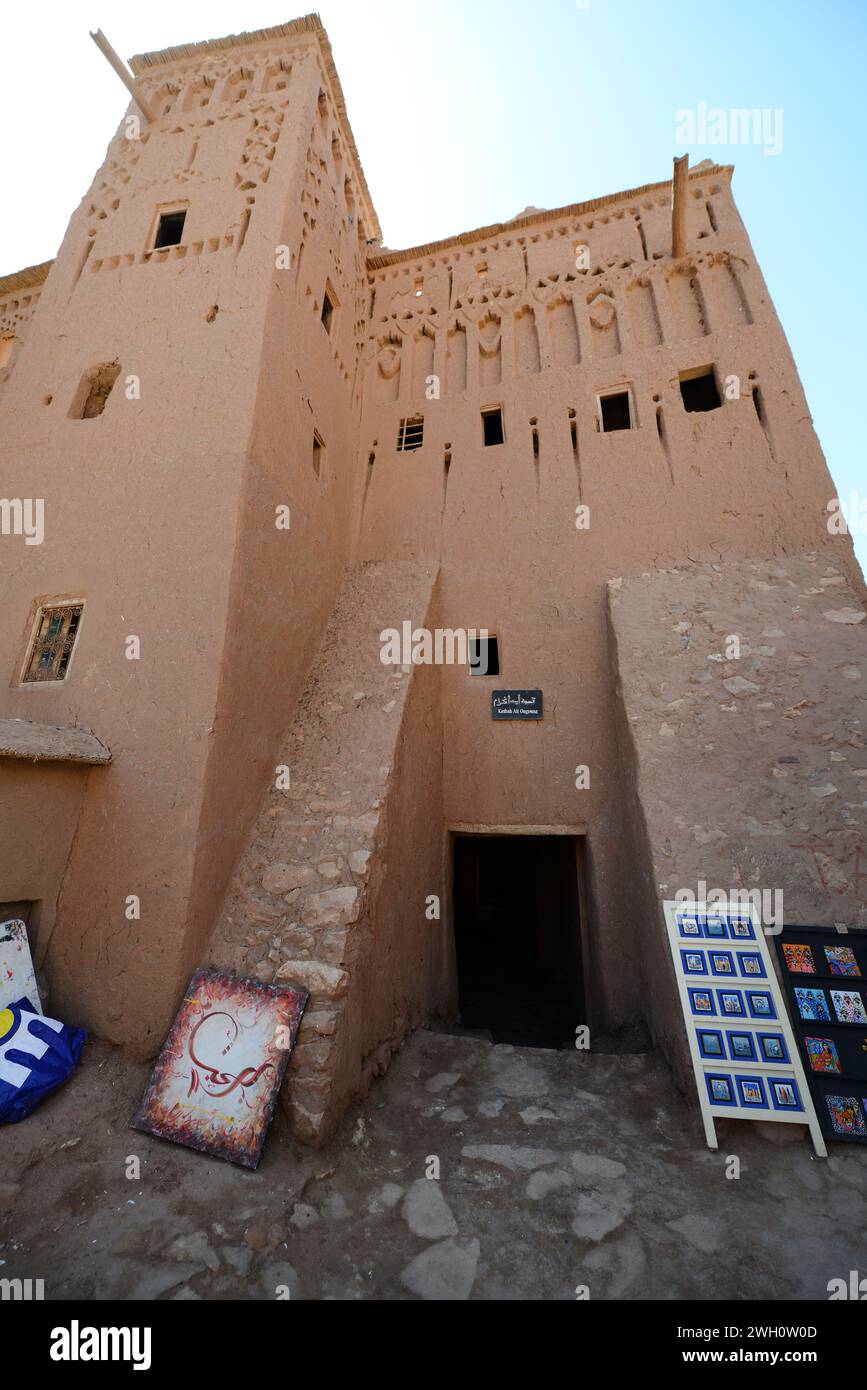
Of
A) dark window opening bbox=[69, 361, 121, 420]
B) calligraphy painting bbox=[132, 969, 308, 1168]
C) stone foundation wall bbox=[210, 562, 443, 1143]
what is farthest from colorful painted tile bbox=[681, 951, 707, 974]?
dark window opening bbox=[69, 361, 121, 420]

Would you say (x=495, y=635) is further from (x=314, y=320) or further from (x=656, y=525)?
(x=314, y=320)

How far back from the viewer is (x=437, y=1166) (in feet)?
12.0

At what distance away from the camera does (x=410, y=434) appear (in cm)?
899

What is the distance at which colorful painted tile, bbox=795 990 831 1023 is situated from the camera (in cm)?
385

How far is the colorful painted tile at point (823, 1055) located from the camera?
3.71 meters

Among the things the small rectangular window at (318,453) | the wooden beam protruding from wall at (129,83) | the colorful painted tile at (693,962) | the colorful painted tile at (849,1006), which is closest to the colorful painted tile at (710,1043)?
the colorful painted tile at (693,962)

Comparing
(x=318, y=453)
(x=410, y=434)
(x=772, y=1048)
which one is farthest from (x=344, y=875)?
(x=410, y=434)

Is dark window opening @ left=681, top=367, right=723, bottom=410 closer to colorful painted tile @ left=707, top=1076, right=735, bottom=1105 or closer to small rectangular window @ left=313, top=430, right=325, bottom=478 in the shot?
small rectangular window @ left=313, top=430, right=325, bottom=478

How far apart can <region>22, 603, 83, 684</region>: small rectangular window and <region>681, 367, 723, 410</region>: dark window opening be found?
8062 mm

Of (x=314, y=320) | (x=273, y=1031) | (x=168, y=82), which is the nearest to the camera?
(x=273, y=1031)

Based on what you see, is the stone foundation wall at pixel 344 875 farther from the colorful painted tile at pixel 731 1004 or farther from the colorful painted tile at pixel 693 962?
the colorful painted tile at pixel 731 1004

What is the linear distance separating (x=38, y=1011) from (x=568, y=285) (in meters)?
11.2

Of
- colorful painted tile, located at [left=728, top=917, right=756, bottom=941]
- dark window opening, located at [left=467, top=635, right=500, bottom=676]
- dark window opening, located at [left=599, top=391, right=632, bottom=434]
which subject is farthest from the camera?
dark window opening, located at [left=599, top=391, right=632, bottom=434]
